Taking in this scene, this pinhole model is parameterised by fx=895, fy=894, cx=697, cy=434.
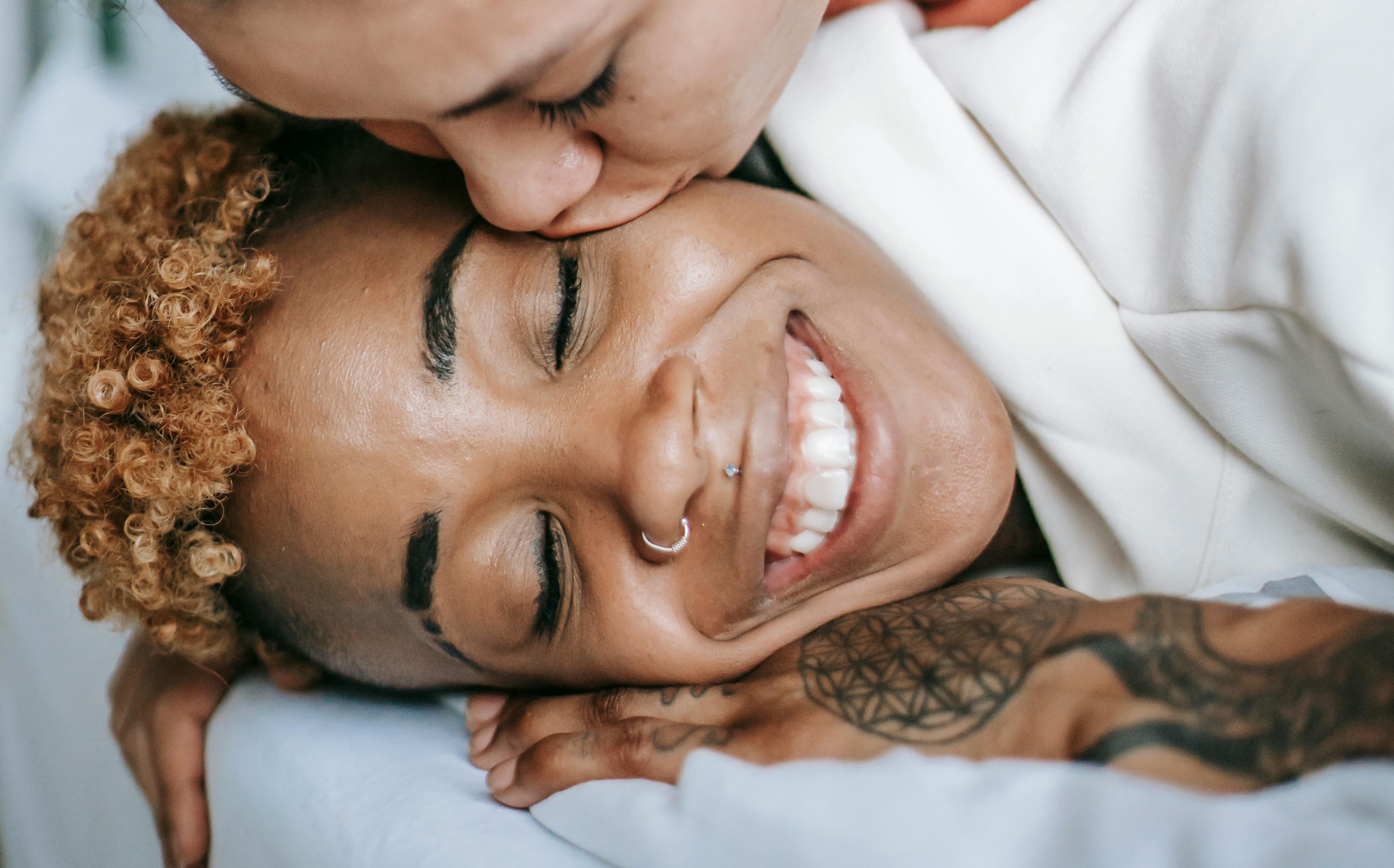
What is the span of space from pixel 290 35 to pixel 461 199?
32 cm

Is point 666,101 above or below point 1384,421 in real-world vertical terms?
above

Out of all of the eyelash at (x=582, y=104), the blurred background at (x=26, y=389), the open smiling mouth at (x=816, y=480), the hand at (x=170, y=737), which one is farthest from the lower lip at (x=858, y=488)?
the blurred background at (x=26, y=389)

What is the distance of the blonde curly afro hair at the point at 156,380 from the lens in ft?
3.02

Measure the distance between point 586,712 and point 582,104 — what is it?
62 cm

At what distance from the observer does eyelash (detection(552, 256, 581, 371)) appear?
898 mm

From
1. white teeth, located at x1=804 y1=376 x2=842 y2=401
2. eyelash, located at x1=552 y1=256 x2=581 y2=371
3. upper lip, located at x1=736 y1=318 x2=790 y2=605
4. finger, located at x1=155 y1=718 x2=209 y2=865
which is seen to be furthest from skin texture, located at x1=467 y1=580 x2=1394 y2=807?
finger, located at x1=155 y1=718 x2=209 y2=865

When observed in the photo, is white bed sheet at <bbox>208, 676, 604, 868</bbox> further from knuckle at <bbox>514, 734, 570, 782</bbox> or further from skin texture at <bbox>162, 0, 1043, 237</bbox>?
skin texture at <bbox>162, 0, 1043, 237</bbox>

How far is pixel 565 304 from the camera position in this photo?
91 cm

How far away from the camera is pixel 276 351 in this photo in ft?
2.99

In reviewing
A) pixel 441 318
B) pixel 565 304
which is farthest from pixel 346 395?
pixel 565 304

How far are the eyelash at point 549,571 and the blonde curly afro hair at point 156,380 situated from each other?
308 millimetres

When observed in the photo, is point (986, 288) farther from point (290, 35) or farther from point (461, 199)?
point (290, 35)

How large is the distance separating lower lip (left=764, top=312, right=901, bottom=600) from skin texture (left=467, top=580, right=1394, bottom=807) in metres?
0.06

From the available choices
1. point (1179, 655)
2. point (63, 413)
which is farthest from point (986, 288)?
point (63, 413)
